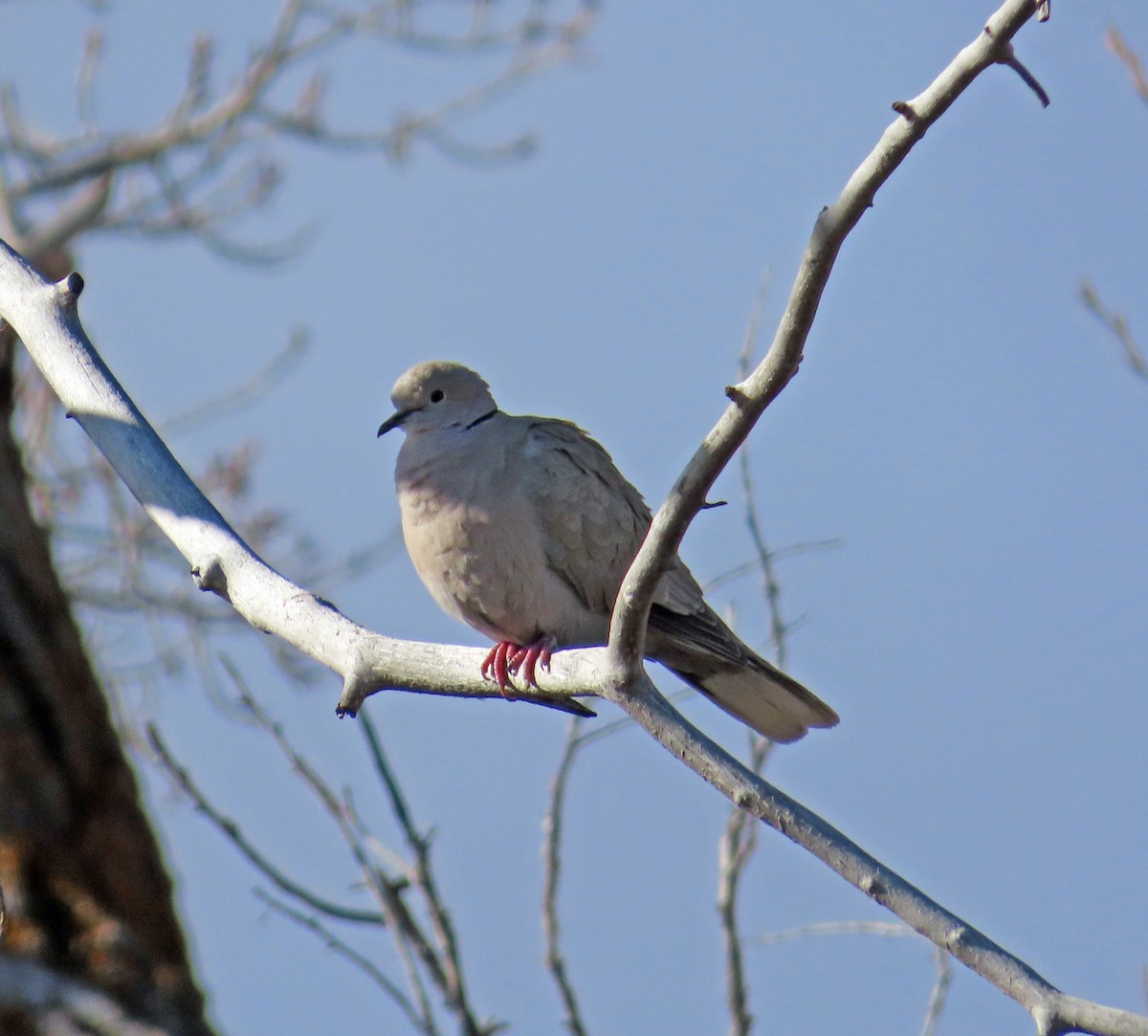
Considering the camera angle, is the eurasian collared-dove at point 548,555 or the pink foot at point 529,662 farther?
the eurasian collared-dove at point 548,555

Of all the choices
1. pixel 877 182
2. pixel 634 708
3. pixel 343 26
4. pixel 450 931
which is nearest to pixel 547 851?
pixel 450 931

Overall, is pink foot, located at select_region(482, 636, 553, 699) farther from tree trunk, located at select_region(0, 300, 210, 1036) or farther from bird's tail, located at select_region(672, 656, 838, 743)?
tree trunk, located at select_region(0, 300, 210, 1036)

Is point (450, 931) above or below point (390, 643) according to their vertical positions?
below

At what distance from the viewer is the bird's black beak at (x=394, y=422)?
14.0ft

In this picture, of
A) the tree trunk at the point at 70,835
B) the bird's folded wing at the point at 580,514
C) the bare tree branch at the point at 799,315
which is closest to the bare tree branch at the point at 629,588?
the bare tree branch at the point at 799,315

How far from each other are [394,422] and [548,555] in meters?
0.70

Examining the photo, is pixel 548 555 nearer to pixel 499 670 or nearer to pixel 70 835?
pixel 499 670

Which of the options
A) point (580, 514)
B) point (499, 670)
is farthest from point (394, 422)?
point (499, 670)

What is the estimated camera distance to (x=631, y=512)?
4105mm

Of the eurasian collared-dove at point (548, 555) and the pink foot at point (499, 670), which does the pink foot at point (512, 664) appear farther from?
the eurasian collared-dove at point (548, 555)

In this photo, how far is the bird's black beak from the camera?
4258 millimetres

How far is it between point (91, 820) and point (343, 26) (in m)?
5.61

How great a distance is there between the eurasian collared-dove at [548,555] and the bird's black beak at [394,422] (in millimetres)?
157

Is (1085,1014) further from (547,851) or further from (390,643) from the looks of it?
(547,851)
